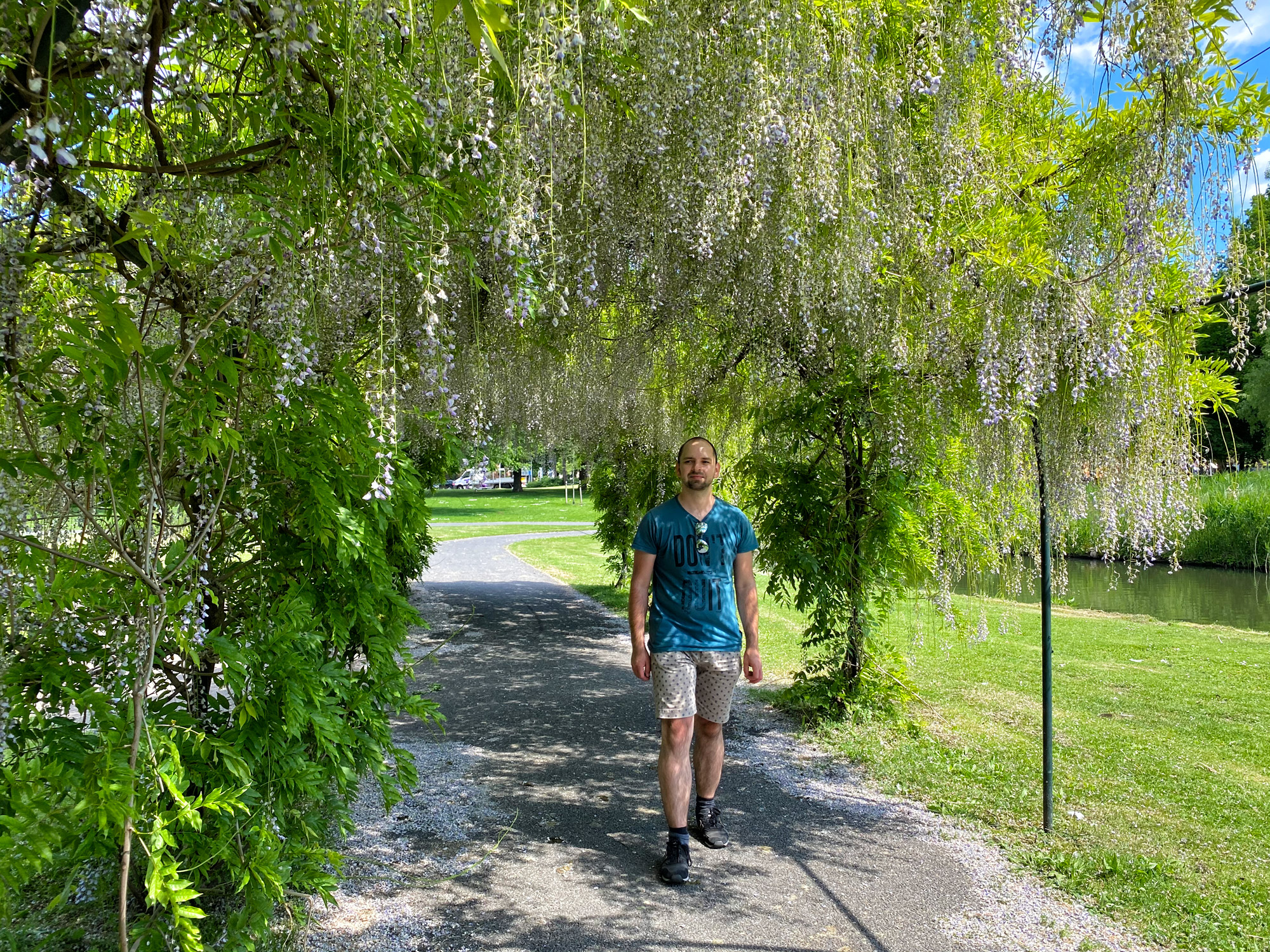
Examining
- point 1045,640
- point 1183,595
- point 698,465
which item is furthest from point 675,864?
point 1183,595

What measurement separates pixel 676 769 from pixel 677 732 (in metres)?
0.14

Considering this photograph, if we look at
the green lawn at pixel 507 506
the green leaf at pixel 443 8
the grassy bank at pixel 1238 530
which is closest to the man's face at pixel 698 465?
the green leaf at pixel 443 8

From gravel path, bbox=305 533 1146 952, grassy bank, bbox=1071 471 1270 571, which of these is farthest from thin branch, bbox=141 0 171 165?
grassy bank, bbox=1071 471 1270 571

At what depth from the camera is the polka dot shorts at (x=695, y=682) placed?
3.39 m

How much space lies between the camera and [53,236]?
7.98 ft

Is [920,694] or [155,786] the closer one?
[155,786]

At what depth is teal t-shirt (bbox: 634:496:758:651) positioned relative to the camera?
347 centimetres

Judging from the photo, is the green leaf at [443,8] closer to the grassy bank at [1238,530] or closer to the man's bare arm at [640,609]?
the man's bare arm at [640,609]

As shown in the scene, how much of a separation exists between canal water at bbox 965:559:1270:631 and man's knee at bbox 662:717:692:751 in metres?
8.66

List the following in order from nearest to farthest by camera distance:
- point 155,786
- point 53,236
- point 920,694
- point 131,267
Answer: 1. point 155,786
2. point 53,236
3. point 131,267
4. point 920,694

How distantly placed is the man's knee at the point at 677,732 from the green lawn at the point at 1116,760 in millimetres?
1506

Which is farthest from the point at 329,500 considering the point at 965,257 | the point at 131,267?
the point at 965,257

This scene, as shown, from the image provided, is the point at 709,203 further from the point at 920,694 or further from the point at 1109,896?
the point at 920,694

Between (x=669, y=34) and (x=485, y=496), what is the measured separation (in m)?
44.4
